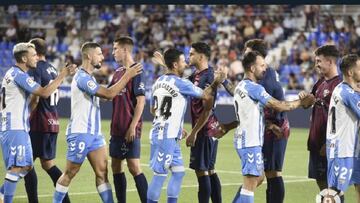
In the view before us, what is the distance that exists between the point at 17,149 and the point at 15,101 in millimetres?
597

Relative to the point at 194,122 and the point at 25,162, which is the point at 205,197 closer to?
the point at 194,122

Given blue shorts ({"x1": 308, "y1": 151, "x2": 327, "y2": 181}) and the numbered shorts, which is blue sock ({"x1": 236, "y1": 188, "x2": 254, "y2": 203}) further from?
blue shorts ({"x1": 308, "y1": 151, "x2": 327, "y2": 181})

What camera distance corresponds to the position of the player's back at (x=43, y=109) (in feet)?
38.3

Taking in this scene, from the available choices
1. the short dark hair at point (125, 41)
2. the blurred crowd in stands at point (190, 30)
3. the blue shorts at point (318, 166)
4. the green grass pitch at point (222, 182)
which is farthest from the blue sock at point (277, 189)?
the blurred crowd in stands at point (190, 30)

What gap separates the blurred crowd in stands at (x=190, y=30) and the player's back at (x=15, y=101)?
17.3m

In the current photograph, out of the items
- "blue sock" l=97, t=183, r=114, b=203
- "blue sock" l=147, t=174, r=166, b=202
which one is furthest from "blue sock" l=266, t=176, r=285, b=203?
"blue sock" l=97, t=183, r=114, b=203

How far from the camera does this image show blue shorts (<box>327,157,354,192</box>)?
9.47 meters

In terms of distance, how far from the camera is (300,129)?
25125mm

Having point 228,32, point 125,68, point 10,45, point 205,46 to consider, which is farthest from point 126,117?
point 10,45

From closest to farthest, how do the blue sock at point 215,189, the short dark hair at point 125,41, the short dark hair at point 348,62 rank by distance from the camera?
Answer: the short dark hair at point 348,62, the short dark hair at point 125,41, the blue sock at point 215,189

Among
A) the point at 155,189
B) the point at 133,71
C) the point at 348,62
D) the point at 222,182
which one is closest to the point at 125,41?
the point at 133,71

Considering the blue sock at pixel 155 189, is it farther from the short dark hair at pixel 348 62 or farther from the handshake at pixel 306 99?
the short dark hair at pixel 348 62

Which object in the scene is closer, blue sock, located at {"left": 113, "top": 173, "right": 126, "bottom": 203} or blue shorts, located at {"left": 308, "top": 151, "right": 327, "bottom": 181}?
blue shorts, located at {"left": 308, "top": 151, "right": 327, "bottom": 181}

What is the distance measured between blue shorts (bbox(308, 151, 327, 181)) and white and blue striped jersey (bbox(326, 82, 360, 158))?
3.38 feet
